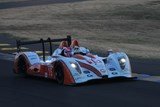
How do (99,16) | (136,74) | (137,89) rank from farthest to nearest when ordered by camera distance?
1. (99,16)
2. (136,74)
3. (137,89)

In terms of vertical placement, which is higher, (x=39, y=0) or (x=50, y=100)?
(x=39, y=0)

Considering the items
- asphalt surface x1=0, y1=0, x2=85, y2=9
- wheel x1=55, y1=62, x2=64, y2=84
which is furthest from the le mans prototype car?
asphalt surface x1=0, y1=0, x2=85, y2=9

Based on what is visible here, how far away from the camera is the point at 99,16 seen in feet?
131

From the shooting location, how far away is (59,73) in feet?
47.4

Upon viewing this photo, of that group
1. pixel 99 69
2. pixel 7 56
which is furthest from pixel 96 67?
pixel 7 56

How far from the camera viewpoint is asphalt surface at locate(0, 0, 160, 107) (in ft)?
38.7

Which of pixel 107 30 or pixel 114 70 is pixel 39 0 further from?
pixel 114 70

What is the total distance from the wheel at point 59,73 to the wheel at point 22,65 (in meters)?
1.99

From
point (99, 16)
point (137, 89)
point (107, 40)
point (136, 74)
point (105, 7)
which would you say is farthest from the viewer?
point (105, 7)

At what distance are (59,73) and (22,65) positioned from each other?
228 centimetres

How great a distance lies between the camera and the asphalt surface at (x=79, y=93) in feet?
38.7

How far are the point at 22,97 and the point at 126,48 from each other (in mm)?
12129

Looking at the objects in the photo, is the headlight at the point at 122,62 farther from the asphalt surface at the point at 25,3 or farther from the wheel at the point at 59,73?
the asphalt surface at the point at 25,3

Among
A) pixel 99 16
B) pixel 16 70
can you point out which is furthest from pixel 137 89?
pixel 99 16
